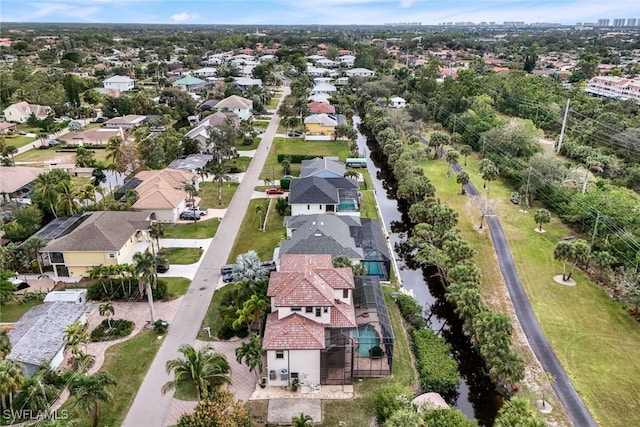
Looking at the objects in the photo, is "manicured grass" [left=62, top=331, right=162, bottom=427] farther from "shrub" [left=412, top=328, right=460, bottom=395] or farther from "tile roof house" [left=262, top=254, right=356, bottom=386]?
"shrub" [left=412, top=328, right=460, bottom=395]

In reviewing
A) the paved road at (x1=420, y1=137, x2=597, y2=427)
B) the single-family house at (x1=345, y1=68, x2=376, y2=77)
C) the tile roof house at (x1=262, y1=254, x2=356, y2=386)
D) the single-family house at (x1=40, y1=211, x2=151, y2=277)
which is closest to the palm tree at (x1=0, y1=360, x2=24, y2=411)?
the tile roof house at (x1=262, y1=254, x2=356, y2=386)

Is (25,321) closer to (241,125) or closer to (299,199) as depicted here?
(299,199)

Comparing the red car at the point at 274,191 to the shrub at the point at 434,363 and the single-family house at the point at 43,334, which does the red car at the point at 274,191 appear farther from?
the shrub at the point at 434,363

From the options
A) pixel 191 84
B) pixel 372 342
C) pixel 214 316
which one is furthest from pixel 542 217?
pixel 191 84

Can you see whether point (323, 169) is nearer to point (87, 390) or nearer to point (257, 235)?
point (257, 235)

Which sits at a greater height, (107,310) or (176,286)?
(107,310)

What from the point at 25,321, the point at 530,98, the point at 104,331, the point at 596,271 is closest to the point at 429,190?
the point at 596,271
